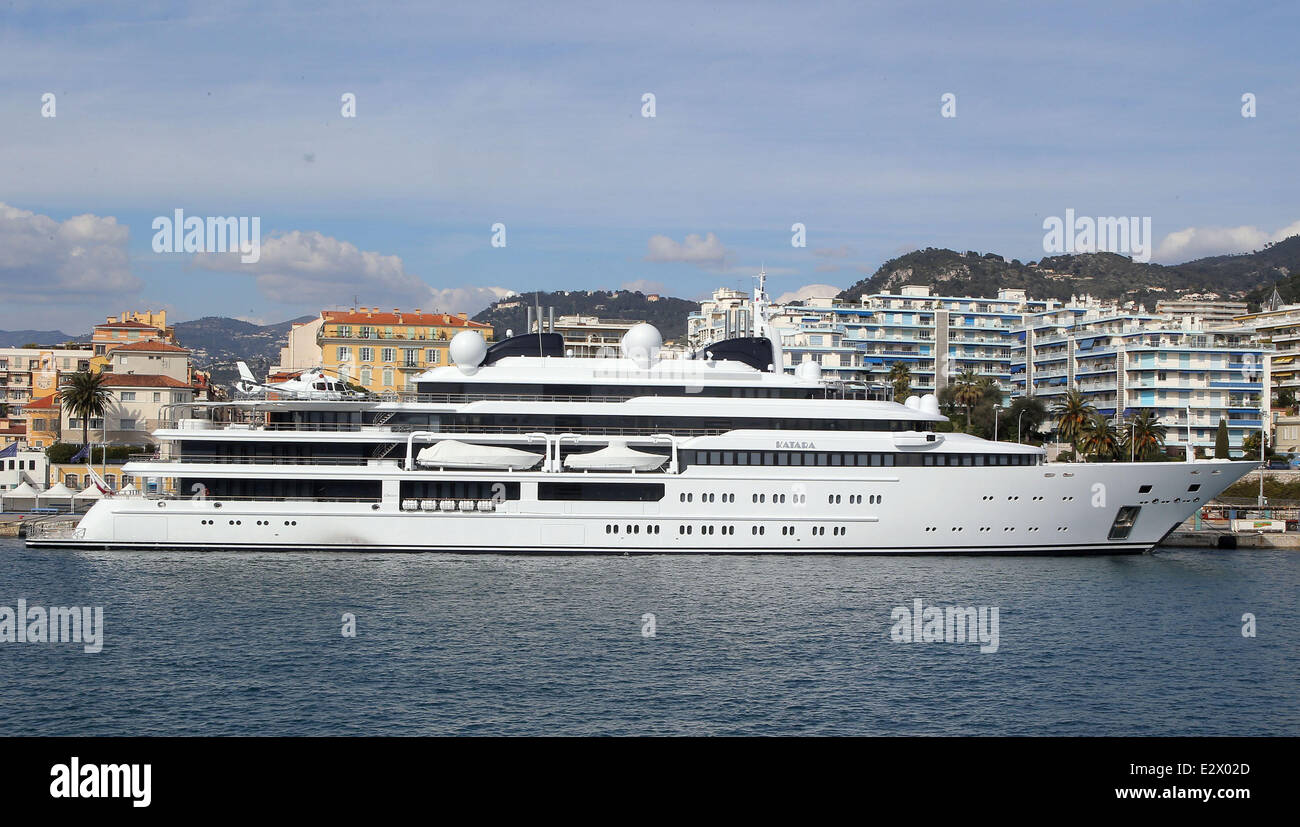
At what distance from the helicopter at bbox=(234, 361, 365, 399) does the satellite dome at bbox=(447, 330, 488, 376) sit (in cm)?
327

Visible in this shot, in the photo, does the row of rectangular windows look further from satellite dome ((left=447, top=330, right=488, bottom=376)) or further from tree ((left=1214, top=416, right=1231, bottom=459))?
tree ((left=1214, top=416, right=1231, bottom=459))

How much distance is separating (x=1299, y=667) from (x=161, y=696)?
67.1 ft

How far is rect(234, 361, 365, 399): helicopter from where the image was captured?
3550 centimetres

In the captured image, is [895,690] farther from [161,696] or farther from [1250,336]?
[1250,336]

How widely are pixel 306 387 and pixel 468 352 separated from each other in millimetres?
5217

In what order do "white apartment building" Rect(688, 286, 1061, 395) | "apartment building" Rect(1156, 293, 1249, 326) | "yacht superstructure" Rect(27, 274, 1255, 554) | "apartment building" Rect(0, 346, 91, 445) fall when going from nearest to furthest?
"yacht superstructure" Rect(27, 274, 1255, 554), "apartment building" Rect(0, 346, 91, 445), "white apartment building" Rect(688, 286, 1061, 395), "apartment building" Rect(1156, 293, 1249, 326)

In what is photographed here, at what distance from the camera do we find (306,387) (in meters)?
35.6

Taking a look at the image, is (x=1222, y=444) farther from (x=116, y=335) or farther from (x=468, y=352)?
(x=116, y=335)

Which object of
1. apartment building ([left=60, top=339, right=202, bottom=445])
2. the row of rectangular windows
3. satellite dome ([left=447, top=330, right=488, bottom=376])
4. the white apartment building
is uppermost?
the white apartment building

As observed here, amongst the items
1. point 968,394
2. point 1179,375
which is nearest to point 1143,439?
point 968,394

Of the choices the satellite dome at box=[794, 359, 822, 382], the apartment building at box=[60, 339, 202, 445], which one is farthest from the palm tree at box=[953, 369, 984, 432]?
the apartment building at box=[60, 339, 202, 445]

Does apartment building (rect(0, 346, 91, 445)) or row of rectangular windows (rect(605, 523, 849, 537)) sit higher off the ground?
apartment building (rect(0, 346, 91, 445))

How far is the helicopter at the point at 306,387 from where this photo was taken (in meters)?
35.5
